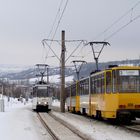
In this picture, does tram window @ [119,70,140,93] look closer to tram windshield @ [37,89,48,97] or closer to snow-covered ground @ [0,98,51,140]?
snow-covered ground @ [0,98,51,140]

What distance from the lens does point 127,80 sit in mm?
26641

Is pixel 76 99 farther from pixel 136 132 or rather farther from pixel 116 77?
pixel 136 132

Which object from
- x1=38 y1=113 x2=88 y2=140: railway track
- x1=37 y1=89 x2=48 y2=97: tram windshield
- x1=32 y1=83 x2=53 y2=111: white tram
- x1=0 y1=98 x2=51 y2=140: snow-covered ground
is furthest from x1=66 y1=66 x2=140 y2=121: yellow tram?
x1=37 y1=89 x2=48 y2=97: tram windshield

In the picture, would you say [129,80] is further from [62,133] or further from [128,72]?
[62,133]

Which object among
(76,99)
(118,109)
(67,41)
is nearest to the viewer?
(118,109)

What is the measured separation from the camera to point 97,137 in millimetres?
19438

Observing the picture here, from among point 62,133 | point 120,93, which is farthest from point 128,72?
point 62,133

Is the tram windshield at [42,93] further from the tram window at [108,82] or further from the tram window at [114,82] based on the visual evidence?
the tram window at [114,82]

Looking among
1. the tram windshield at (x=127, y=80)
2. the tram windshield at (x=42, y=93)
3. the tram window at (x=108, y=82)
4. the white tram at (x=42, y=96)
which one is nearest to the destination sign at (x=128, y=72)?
the tram windshield at (x=127, y=80)

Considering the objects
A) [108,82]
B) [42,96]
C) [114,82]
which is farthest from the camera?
[42,96]

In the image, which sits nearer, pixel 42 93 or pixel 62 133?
pixel 62 133

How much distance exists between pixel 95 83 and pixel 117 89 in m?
5.42

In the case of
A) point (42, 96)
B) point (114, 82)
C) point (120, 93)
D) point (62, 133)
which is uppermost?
point (42, 96)

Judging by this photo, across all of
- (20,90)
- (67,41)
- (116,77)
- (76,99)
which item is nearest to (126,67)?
(116,77)
